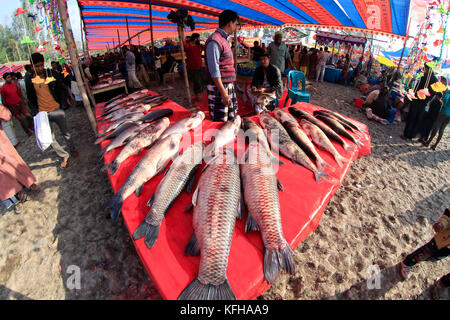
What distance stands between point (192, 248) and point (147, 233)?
0.47 meters

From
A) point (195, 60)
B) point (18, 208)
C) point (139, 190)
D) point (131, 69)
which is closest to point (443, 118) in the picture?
point (139, 190)

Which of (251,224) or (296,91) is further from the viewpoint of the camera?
(296,91)

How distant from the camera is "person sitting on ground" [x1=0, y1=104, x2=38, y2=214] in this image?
2.98 meters

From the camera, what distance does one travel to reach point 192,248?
1738 millimetres

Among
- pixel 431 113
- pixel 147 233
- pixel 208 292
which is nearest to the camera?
pixel 208 292

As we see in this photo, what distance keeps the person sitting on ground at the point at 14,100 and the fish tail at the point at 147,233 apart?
6489 millimetres

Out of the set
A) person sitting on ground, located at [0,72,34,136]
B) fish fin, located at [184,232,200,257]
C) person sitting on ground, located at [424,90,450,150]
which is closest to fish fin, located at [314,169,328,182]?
fish fin, located at [184,232,200,257]

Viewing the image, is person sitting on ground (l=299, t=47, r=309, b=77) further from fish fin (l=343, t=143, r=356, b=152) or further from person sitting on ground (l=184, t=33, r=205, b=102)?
fish fin (l=343, t=143, r=356, b=152)

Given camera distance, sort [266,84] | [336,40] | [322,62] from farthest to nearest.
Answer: [336,40]
[322,62]
[266,84]

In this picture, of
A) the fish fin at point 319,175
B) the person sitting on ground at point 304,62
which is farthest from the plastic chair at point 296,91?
the person sitting on ground at point 304,62

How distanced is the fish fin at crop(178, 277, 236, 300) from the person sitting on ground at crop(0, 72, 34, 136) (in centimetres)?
723

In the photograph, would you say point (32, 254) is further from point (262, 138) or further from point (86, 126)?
point (86, 126)

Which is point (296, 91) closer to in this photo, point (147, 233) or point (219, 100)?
point (219, 100)

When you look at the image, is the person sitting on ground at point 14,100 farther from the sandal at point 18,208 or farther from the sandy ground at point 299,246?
the sandal at point 18,208
